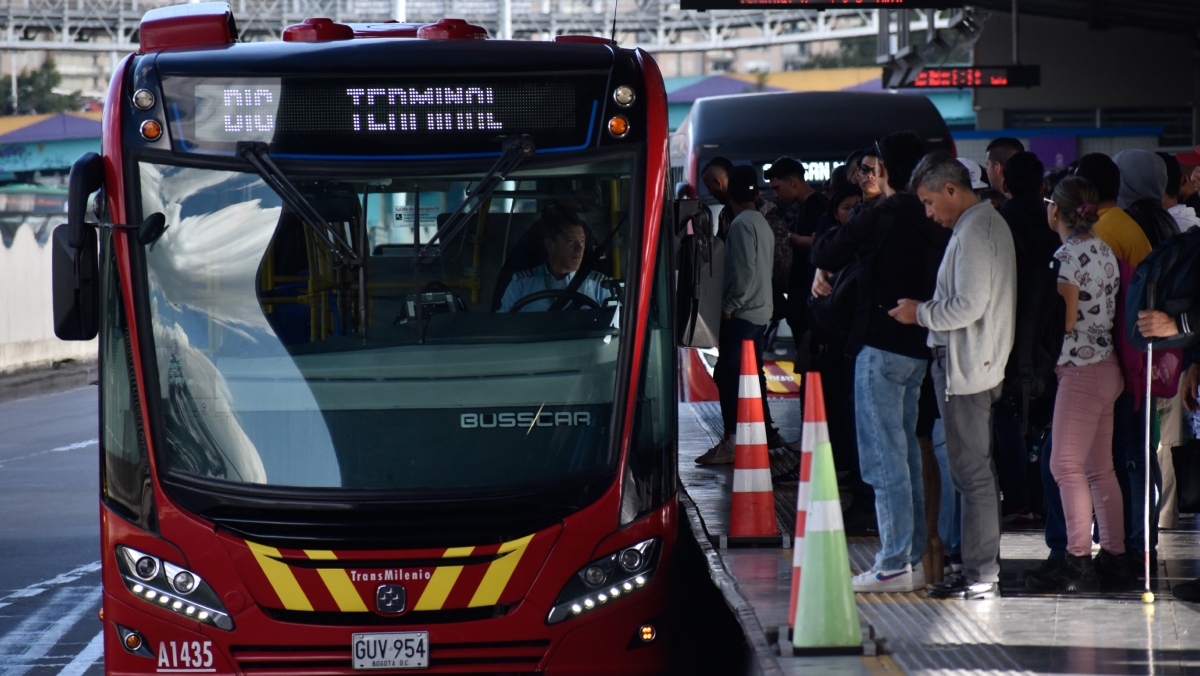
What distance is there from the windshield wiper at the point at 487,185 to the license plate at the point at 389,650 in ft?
4.73

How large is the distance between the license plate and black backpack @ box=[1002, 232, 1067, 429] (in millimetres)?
2732

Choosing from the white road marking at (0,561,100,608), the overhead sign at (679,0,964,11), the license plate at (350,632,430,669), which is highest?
the overhead sign at (679,0,964,11)

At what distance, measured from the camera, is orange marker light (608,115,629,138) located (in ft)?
19.3

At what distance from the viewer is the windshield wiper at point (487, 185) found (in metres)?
5.74

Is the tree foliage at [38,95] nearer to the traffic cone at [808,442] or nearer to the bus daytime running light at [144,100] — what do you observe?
the bus daytime running light at [144,100]

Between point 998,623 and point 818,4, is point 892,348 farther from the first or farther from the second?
point 818,4

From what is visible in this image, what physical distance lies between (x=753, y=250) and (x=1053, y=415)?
10.5ft

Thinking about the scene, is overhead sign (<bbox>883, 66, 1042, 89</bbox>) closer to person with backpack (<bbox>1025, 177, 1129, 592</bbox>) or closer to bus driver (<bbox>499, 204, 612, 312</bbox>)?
person with backpack (<bbox>1025, 177, 1129, 592</bbox>)

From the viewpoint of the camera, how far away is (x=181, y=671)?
554 centimetres

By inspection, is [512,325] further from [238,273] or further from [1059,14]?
[1059,14]

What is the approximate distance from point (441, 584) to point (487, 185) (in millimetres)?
1563

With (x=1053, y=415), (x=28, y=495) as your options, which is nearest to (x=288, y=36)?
(x=1053, y=415)

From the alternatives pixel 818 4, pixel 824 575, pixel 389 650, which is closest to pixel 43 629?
pixel 389 650

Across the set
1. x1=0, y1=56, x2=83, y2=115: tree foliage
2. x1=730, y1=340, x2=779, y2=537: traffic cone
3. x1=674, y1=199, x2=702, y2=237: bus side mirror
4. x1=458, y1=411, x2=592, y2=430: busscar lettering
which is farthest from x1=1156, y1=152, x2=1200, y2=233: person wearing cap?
x1=0, y1=56, x2=83, y2=115: tree foliage
